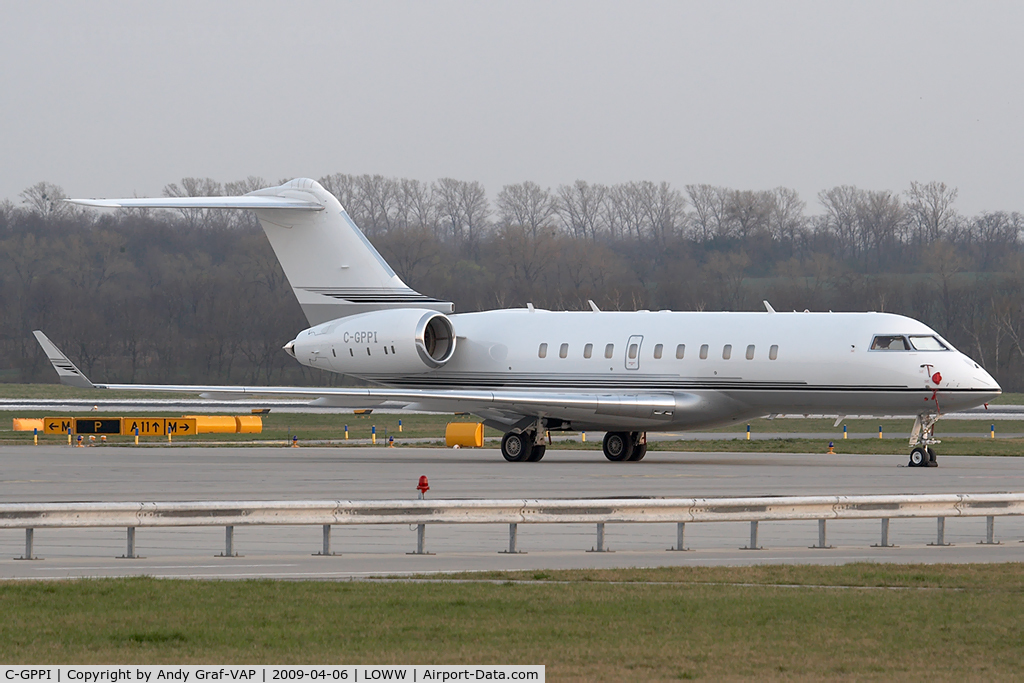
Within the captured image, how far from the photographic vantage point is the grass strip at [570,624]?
853 cm

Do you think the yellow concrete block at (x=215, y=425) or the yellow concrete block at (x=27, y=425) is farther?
Answer: the yellow concrete block at (x=27, y=425)

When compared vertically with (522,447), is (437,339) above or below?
above

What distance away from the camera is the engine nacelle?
3316 cm

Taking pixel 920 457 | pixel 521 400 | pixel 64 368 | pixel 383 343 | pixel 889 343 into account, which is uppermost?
pixel 889 343

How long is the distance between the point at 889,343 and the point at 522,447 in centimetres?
793

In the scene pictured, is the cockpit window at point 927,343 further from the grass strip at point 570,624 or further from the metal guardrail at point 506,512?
the grass strip at point 570,624

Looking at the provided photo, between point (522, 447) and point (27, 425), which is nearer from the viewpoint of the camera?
point (522, 447)

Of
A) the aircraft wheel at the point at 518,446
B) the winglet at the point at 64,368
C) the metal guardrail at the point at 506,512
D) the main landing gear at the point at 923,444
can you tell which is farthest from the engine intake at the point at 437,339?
the metal guardrail at the point at 506,512

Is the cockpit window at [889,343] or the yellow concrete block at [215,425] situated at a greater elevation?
the cockpit window at [889,343]

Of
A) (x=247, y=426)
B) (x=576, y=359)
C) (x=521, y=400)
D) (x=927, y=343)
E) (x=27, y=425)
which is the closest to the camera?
(x=927, y=343)

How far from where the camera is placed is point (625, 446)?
104 feet

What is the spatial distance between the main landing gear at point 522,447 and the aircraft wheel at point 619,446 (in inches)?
57.7

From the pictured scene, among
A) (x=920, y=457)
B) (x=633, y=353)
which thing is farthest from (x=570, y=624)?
(x=633, y=353)

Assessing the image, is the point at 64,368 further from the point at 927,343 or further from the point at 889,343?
the point at 927,343
